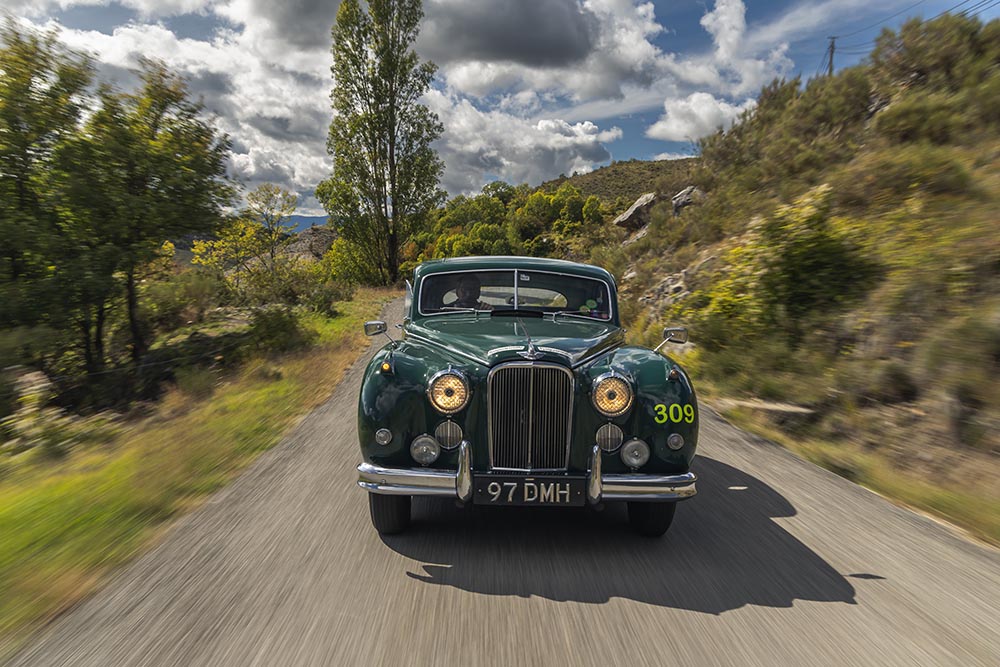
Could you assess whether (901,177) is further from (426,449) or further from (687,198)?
(687,198)

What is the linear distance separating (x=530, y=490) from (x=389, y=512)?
889 millimetres

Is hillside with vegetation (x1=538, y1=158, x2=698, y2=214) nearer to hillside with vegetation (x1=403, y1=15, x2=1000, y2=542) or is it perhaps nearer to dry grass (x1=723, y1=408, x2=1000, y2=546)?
hillside with vegetation (x1=403, y1=15, x2=1000, y2=542)

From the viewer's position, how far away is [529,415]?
123 inches

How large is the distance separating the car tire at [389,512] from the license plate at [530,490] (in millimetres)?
532

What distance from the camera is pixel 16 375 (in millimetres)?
7008

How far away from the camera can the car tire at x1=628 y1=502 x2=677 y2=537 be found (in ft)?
10.8

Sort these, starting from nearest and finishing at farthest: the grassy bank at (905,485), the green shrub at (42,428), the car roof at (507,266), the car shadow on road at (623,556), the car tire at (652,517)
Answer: the car shadow on road at (623,556) → the car tire at (652,517) → the grassy bank at (905,485) → the car roof at (507,266) → the green shrub at (42,428)

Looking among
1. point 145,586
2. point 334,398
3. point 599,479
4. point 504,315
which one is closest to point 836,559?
point 599,479

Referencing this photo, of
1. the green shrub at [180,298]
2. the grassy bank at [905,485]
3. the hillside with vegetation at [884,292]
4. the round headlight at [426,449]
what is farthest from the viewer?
the green shrub at [180,298]

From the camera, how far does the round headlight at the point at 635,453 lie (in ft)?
10.3

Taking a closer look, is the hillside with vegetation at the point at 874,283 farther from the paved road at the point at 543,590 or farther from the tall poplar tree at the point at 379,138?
the tall poplar tree at the point at 379,138

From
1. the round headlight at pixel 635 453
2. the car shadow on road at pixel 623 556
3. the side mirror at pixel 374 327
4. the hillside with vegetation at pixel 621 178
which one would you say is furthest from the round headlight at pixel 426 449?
the hillside with vegetation at pixel 621 178

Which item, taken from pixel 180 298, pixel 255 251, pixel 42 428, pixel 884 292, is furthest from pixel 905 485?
pixel 255 251

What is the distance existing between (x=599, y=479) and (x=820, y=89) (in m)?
18.1
